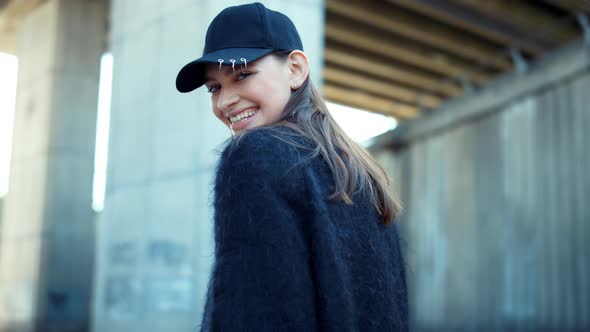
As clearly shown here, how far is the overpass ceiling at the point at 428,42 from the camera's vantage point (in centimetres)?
1589

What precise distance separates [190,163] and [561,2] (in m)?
12.2

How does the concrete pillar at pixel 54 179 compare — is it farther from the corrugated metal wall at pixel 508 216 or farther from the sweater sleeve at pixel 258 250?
the sweater sleeve at pixel 258 250

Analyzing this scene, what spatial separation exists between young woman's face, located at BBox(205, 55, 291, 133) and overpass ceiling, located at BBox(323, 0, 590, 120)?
13.9m

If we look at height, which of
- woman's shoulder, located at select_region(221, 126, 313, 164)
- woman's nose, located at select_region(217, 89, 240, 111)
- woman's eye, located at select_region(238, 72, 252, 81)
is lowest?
woman's shoulder, located at select_region(221, 126, 313, 164)

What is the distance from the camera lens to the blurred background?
19.9ft

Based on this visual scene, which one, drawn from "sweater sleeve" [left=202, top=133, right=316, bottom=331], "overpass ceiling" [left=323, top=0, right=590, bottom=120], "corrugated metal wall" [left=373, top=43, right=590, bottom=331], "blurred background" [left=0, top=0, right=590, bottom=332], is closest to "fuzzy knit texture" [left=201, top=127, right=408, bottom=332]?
"sweater sleeve" [left=202, top=133, right=316, bottom=331]

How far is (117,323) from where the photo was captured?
20.5 ft

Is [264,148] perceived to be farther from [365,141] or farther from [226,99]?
[365,141]

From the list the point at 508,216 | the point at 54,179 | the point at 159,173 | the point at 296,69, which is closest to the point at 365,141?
the point at 508,216

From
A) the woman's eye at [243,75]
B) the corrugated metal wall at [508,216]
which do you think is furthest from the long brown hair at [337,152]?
the corrugated metal wall at [508,216]

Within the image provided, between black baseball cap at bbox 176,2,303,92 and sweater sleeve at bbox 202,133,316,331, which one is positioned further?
black baseball cap at bbox 176,2,303,92

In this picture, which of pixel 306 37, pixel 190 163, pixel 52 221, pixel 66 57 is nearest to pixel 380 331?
pixel 190 163

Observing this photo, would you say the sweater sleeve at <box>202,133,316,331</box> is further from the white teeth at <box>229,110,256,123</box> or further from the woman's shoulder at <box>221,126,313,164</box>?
the white teeth at <box>229,110,256,123</box>

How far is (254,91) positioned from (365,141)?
19.7 meters
